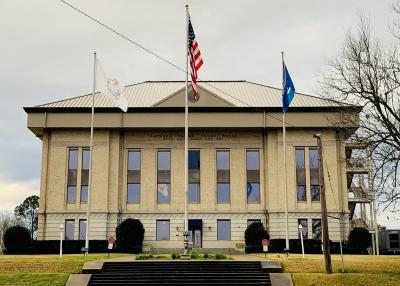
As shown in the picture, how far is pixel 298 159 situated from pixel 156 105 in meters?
13.9

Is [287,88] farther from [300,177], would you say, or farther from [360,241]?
[360,241]

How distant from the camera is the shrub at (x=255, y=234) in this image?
49.1 metres

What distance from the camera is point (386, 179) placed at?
92.6 feet

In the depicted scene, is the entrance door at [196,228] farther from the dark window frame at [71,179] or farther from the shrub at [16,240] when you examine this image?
the shrub at [16,240]

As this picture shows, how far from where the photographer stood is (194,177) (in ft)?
177

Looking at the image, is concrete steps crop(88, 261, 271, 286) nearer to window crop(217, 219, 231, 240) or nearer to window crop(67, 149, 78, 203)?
window crop(217, 219, 231, 240)

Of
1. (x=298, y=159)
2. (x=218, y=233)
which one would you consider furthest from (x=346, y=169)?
(x=218, y=233)

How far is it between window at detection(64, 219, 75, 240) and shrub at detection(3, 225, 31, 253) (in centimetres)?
517

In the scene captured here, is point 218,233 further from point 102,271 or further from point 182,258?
point 102,271

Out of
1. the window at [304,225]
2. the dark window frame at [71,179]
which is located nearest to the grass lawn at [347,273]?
the window at [304,225]

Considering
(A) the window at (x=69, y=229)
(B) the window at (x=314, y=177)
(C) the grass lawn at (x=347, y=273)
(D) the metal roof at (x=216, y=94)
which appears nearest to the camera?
(C) the grass lawn at (x=347, y=273)

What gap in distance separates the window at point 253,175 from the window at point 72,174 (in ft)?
51.9

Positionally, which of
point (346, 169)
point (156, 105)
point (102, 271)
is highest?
point (156, 105)

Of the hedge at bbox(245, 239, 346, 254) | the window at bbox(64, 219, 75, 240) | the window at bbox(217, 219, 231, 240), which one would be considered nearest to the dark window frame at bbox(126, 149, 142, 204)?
the window at bbox(64, 219, 75, 240)
